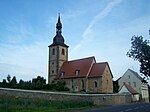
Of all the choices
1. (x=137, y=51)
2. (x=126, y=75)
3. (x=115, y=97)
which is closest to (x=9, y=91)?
(x=115, y=97)

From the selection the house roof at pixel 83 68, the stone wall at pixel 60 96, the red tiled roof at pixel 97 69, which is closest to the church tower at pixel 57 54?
the house roof at pixel 83 68

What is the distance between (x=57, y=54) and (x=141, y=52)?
50568mm

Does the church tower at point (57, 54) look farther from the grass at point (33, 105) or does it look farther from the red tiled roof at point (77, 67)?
the grass at point (33, 105)

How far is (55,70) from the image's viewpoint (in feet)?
204

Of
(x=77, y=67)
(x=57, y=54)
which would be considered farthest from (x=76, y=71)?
(x=57, y=54)

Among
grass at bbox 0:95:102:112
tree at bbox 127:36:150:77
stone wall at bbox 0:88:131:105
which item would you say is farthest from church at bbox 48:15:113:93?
tree at bbox 127:36:150:77

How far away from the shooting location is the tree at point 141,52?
12547mm

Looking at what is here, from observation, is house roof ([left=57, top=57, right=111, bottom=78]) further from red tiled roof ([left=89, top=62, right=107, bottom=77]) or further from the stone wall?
the stone wall

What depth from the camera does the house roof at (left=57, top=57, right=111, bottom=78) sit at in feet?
175

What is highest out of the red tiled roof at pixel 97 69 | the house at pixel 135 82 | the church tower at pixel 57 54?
the church tower at pixel 57 54

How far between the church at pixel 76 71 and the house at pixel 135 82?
11313 mm

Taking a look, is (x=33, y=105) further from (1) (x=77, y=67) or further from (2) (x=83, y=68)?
(1) (x=77, y=67)

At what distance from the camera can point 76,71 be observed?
57.1m

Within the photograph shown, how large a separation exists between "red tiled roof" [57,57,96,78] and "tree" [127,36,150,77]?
41.2 meters
